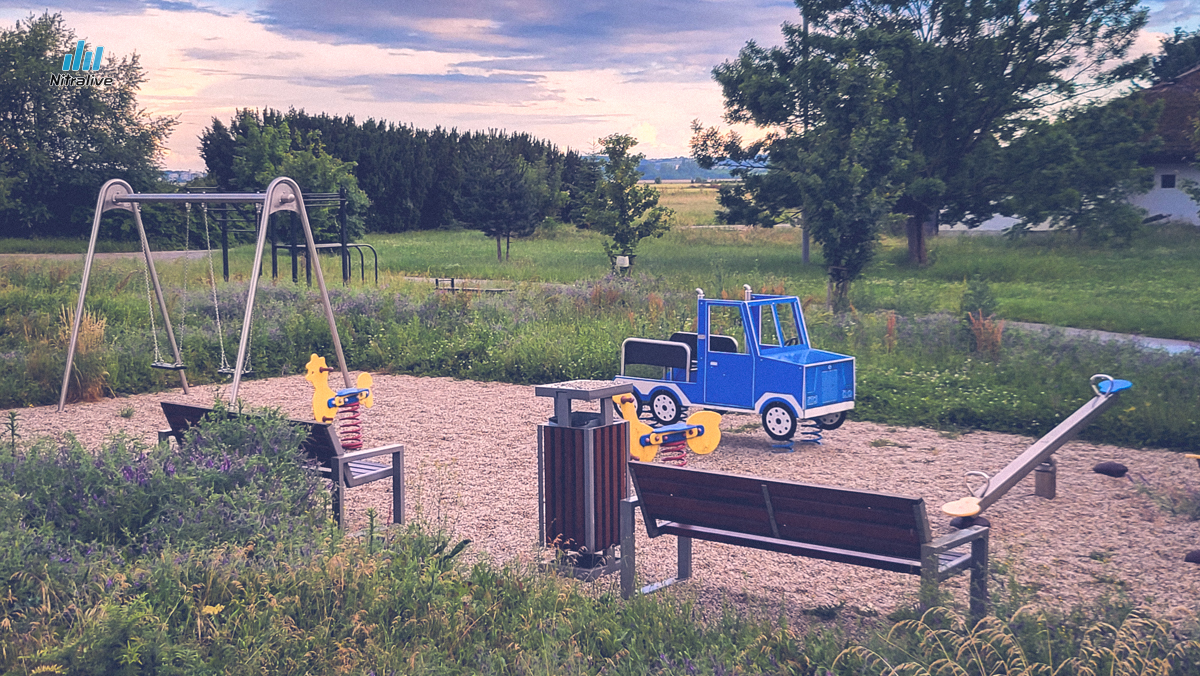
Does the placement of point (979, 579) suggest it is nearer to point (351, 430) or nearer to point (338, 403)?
point (338, 403)

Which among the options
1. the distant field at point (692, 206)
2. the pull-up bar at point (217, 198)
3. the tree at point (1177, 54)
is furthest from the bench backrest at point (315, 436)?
the tree at point (1177, 54)

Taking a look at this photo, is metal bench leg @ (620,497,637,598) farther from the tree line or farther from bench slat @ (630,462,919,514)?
the tree line

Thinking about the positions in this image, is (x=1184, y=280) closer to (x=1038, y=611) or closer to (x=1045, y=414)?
(x=1045, y=414)

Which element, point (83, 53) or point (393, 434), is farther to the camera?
point (83, 53)

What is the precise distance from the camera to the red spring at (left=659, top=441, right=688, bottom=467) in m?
8.18

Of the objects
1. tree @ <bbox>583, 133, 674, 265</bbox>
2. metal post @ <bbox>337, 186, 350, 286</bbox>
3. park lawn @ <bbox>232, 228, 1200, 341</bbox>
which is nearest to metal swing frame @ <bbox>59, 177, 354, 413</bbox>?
park lawn @ <bbox>232, 228, 1200, 341</bbox>

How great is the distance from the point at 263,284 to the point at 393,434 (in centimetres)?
899

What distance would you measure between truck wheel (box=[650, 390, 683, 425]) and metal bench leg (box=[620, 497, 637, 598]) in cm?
445

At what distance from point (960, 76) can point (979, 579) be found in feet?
103

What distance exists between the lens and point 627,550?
16.8 ft

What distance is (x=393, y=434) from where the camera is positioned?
9547 mm

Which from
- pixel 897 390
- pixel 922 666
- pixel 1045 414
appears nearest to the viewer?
pixel 922 666

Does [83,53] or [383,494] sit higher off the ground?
[83,53]

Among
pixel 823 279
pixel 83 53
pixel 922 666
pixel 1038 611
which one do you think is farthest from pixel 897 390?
pixel 83 53
